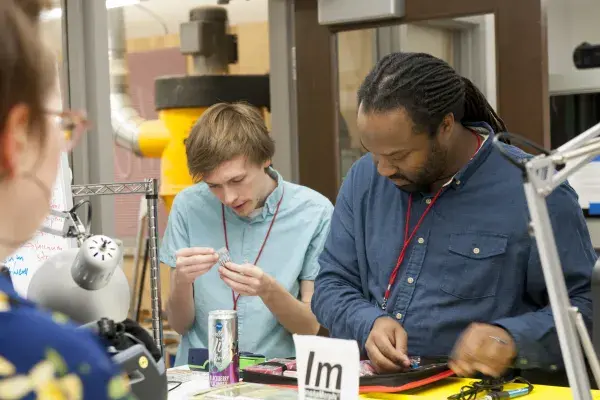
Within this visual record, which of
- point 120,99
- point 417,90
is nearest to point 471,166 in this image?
point 417,90

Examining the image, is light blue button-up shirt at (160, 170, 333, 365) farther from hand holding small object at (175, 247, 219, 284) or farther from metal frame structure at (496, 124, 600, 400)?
metal frame structure at (496, 124, 600, 400)

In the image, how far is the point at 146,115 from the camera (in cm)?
448

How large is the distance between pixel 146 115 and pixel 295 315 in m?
2.37

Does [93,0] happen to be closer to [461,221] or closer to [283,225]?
[283,225]

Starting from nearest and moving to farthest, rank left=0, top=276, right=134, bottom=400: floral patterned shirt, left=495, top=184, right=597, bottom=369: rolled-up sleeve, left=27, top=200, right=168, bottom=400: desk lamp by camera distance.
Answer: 1. left=0, top=276, right=134, bottom=400: floral patterned shirt
2. left=27, top=200, right=168, bottom=400: desk lamp
3. left=495, top=184, right=597, bottom=369: rolled-up sleeve

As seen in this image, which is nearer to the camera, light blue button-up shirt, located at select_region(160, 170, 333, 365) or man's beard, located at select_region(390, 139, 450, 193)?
man's beard, located at select_region(390, 139, 450, 193)

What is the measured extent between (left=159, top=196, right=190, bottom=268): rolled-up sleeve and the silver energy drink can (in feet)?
2.23

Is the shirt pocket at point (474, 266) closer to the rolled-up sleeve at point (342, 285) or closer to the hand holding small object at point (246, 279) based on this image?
the rolled-up sleeve at point (342, 285)

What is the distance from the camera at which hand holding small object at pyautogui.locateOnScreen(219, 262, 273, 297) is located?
2.28 meters

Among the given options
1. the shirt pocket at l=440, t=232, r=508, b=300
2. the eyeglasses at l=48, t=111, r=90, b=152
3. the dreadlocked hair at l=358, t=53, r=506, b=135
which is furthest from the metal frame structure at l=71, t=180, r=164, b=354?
the eyeglasses at l=48, t=111, r=90, b=152

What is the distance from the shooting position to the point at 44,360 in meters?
0.61

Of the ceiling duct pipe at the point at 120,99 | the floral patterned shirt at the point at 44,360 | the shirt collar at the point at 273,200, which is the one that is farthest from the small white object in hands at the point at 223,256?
the ceiling duct pipe at the point at 120,99

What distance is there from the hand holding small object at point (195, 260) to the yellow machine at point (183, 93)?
1.78 m

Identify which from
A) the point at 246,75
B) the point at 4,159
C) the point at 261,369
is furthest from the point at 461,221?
the point at 246,75
